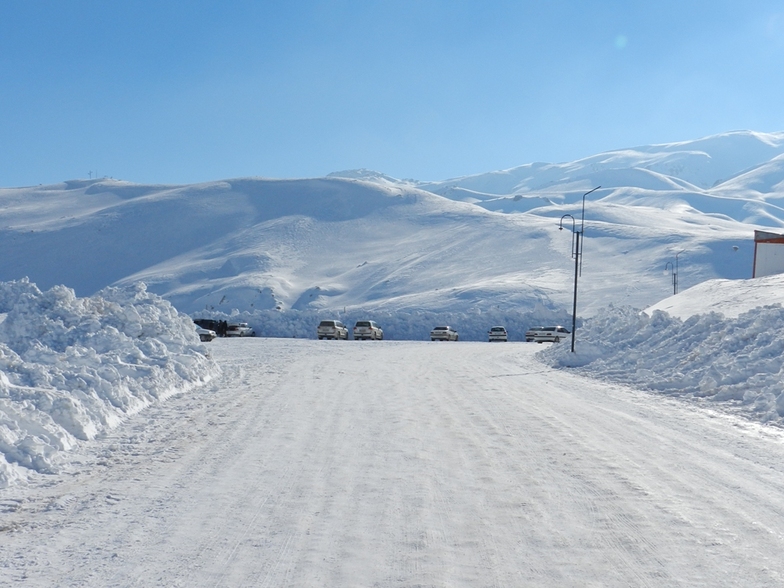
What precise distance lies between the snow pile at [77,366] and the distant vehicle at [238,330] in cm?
3366

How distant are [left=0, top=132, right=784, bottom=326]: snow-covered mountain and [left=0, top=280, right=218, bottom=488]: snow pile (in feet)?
164

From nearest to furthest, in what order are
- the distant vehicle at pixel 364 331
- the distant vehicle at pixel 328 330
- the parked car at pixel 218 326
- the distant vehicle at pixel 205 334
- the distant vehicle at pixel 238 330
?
the distant vehicle at pixel 205 334 → the distant vehicle at pixel 328 330 → the parked car at pixel 218 326 → the distant vehicle at pixel 364 331 → the distant vehicle at pixel 238 330

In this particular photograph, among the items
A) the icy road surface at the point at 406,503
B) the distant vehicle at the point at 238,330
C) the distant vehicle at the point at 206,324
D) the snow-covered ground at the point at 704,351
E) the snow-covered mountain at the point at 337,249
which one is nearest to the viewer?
the icy road surface at the point at 406,503

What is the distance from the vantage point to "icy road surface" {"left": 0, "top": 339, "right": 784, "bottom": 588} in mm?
5629

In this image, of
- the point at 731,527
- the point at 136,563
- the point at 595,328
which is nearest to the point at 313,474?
the point at 136,563

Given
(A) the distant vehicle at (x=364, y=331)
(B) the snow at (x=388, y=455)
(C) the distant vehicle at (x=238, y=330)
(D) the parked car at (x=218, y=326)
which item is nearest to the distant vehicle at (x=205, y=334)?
(D) the parked car at (x=218, y=326)

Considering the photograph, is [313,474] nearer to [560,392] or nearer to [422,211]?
[560,392]

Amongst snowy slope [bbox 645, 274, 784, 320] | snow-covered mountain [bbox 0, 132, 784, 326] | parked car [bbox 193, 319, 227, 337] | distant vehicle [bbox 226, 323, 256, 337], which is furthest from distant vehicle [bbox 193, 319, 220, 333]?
snowy slope [bbox 645, 274, 784, 320]

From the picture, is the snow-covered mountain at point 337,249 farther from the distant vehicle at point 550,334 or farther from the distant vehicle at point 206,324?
the distant vehicle at point 206,324

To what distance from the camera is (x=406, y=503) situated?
7387mm

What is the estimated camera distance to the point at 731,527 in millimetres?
6652

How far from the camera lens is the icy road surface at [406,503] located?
563cm

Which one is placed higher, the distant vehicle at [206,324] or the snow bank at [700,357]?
the snow bank at [700,357]

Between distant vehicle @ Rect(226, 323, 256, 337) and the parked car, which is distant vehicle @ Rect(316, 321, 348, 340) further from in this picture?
distant vehicle @ Rect(226, 323, 256, 337)
